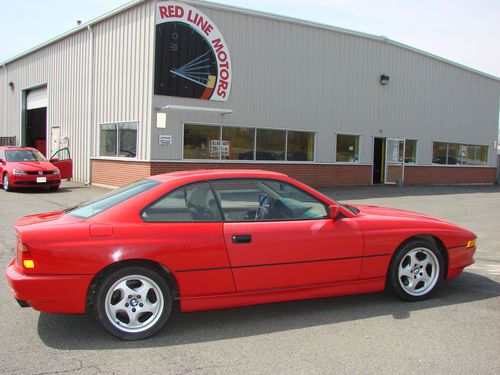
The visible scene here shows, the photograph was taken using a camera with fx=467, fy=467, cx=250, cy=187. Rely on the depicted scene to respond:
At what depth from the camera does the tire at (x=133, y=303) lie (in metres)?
3.74

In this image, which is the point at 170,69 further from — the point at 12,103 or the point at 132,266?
the point at 12,103

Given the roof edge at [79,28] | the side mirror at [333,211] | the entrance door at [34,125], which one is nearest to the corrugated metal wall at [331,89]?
the roof edge at [79,28]

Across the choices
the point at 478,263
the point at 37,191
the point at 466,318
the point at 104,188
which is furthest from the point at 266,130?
the point at 466,318

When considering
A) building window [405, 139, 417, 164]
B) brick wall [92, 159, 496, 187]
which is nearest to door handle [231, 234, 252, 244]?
brick wall [92, 159, 496, 187]

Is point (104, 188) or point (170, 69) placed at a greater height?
point (170, 69)

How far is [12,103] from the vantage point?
26.9 metres

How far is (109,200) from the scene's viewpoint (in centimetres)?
427

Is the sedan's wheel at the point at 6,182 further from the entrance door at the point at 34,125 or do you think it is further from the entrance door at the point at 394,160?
the entrance door at the point at 394,160

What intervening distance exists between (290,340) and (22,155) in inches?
570

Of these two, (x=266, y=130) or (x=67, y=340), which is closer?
(x=67, y=340)

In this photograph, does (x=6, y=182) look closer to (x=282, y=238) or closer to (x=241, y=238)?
(x=241, y=238)

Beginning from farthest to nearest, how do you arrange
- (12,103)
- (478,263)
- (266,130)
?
1. (12,103)
2. (266,130)
3. (478,263)

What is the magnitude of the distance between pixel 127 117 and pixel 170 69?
2330 millimetres

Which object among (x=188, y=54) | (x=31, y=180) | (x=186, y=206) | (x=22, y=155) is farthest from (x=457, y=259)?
(x=22, y=155)
